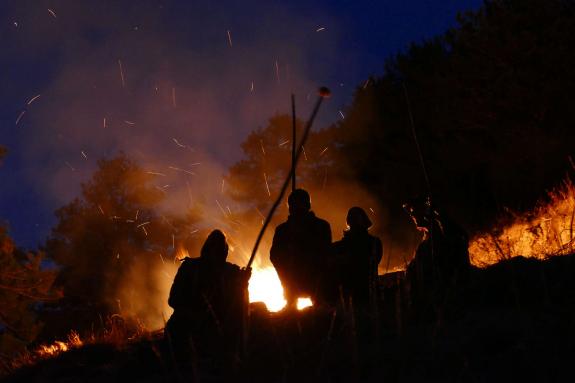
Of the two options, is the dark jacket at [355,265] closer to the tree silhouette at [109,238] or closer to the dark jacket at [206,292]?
the dark jacket at [206,292]

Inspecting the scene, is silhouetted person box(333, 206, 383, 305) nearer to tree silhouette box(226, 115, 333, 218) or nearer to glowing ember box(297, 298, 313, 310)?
→ glowing ember box(297, 298, 313, 310)

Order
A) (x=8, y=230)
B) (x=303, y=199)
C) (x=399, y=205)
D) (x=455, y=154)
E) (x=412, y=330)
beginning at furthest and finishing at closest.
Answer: (x=399, y=205)
(x=8, y=230)
(x=455, y=154)
(x=303, y=199)
(x=412, y=330)

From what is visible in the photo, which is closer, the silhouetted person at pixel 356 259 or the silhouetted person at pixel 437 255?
the silhouetted person at pixel 437 255

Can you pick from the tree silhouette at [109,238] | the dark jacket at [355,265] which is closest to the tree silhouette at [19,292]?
the tree silhouette at [109,238]

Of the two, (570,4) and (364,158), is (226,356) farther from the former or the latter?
(364,158)

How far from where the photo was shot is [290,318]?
23.3 ft

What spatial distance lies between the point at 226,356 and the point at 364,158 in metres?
20.5

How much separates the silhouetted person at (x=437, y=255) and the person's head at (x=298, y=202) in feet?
5.51

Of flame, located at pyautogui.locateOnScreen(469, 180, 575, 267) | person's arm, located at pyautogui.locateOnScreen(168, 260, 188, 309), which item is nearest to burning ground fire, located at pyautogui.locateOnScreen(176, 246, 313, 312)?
person's arm, located at pyautogui.locateOnScreen(168, 260, 188, 309)

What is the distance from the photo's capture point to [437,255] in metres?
7.18

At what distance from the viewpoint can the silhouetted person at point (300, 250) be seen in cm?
866

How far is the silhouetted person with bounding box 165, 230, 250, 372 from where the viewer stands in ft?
23.9

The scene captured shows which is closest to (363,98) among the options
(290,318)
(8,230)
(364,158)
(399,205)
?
(364,158)

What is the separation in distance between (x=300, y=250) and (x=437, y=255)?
223 cm
